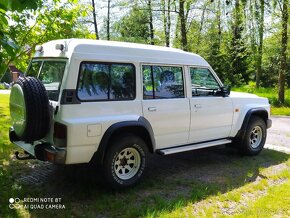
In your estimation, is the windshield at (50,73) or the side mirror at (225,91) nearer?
the windshield at (50,73)

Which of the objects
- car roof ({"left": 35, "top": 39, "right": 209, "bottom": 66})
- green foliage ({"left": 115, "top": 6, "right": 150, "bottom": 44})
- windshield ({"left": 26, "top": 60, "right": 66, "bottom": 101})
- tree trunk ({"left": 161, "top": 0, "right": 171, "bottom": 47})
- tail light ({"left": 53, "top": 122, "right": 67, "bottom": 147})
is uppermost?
green foliage ({"left": 115, "top": 6, "right": 150, "bottom": 44})

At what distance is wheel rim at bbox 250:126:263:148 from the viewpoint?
7359mm

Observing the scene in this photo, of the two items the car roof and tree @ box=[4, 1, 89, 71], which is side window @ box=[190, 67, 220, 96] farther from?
tree @ box=[4, 1, 89, 71]

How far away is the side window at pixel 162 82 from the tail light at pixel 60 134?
144 centimetres

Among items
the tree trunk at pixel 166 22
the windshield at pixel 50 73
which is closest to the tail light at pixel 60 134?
the windshield at pixel 50 73

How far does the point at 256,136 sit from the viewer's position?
7.46 metres

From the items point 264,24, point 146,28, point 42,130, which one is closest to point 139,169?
point 42,130

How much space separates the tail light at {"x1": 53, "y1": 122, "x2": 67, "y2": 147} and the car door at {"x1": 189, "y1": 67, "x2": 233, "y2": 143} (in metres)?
2.37

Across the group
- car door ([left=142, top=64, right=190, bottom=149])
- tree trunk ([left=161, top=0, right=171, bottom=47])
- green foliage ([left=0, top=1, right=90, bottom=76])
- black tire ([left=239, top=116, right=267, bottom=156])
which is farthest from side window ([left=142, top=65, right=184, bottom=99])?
tree trunk ([left=161, top=0, right=171, bottom=47])

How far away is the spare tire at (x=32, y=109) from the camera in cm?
454

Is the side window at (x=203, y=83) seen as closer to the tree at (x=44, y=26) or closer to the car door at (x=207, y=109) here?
the car door at (x=207, y=109)

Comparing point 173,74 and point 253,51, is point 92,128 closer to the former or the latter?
point 173,74

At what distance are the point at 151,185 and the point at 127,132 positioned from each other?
3.10 ft

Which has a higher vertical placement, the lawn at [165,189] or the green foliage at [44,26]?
the green foliage at [44,26]
